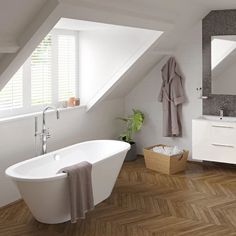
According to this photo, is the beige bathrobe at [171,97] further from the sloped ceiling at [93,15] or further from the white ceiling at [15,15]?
the white ceiling at [15,15]

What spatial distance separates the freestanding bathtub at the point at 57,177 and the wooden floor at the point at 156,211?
19 cm

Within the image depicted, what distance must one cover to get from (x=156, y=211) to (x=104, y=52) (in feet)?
8.04

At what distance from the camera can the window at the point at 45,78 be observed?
5152 millimetres

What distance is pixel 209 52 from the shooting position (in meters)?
6.34

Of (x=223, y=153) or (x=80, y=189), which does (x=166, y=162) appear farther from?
(x=80, y=189)

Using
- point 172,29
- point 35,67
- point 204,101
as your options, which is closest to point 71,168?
point 35,67

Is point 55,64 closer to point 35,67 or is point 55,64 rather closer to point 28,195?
point 35,67

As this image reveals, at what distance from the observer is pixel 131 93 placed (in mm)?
7238

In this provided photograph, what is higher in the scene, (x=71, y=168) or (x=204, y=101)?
(x=204, y=101)

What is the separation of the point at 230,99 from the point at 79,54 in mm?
2329

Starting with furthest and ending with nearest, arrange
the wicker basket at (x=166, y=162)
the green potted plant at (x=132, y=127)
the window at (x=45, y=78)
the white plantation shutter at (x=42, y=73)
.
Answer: the green potted plant at (x=132, y=127) < the wicker basket at (x=166, y=162) < the white plantation shutter at (x=42, y=73) < the window at (x=45, y=78)

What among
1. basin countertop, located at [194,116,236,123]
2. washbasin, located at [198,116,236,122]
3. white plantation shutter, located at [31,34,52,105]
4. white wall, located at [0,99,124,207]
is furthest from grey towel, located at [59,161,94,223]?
washbasin, located at [198,116,236,122]

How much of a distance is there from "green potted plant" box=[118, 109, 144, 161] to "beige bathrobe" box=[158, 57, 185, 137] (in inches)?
16.4

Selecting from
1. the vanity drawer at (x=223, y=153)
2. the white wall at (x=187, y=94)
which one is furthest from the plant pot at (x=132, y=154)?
the vanity drawer at (x=223, y=153)
